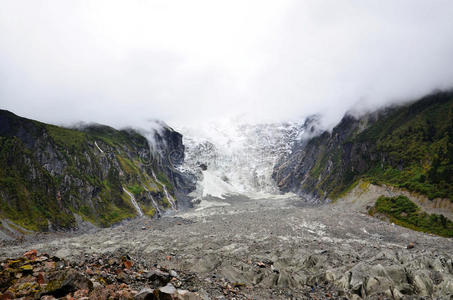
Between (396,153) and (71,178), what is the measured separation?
299 ft

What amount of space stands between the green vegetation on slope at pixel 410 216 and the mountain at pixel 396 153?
4.19 metres

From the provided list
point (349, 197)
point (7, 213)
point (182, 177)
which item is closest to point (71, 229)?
point (7, 213)

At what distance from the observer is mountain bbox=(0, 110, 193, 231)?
50531 millimetres

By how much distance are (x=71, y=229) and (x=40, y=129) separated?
112 feet

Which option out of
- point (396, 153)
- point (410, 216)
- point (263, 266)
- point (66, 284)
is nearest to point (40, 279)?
point (66, 284)

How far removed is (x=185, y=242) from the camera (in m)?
37.3

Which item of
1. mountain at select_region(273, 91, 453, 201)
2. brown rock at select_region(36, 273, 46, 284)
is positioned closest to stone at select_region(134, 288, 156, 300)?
brown rock at select_region(36, 273, 46, 284)

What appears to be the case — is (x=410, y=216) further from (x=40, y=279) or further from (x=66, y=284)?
(x=40, y=279)

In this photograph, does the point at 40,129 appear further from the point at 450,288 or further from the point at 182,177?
the point at 182,177

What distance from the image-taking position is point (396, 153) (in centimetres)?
7800

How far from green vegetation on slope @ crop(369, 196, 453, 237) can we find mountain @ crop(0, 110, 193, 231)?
214ft

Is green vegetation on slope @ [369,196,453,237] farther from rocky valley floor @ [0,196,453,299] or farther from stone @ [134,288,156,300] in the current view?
stone @ [134,288,156,300]

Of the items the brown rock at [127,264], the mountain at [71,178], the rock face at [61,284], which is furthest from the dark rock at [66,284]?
the mountain at [71,178]

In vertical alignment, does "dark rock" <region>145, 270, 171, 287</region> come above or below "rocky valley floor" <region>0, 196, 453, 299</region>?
above
